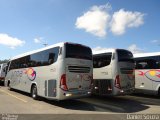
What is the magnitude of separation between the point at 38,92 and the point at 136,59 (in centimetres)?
798

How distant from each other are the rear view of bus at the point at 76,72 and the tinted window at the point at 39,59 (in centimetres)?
78

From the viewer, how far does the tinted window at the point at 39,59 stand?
1278 centimetres

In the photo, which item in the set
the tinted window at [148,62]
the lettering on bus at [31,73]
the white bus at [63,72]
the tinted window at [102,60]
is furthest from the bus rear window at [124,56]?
the lettering on bus at [31,73]

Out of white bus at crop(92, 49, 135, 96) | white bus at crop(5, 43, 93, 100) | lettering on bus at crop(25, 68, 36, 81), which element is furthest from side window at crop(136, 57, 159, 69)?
lettering on bus at crop(25, 68, 36, 81)

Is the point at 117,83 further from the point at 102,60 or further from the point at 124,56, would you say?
the point at 102,60

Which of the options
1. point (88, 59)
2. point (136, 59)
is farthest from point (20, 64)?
point (136, 59)

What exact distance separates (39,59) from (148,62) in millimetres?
7728

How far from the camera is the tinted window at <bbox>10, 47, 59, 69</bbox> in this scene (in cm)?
1278

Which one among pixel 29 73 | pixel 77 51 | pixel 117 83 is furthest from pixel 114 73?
pixel 29 73

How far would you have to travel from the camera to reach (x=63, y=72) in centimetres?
1191

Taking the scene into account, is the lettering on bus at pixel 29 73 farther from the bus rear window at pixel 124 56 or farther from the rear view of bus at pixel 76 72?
the bus rear window at pixel 124 56

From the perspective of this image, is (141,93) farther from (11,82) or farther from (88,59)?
(11,82)

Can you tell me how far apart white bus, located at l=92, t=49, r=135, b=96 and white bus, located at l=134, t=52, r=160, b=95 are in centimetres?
218

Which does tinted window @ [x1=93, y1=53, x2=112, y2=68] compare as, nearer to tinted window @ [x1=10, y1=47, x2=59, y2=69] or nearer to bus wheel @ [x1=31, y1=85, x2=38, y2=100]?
tinted window @ [x1=10, y1=47, x2=59, y2=69]
